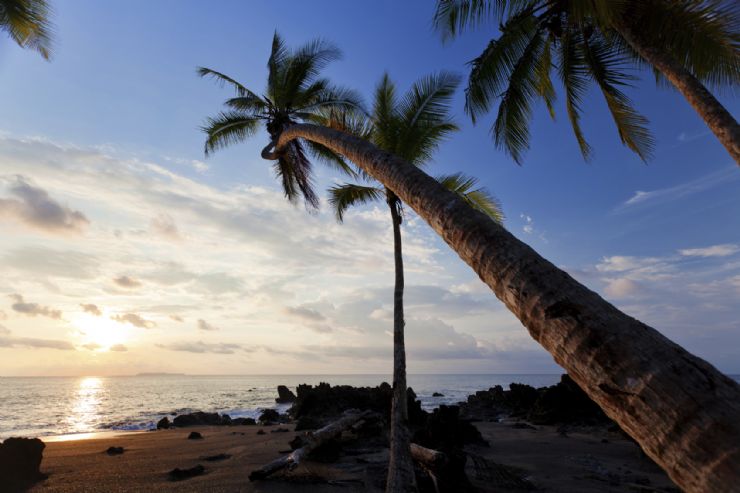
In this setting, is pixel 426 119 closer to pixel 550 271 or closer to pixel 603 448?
pixel 550 271

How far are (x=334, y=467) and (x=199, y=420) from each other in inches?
682

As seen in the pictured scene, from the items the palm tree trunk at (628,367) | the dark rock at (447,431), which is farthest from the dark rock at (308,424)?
the palm tree trunk at (628,367)

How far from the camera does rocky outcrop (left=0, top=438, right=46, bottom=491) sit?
26.4 feet

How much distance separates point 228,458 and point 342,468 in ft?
11.0

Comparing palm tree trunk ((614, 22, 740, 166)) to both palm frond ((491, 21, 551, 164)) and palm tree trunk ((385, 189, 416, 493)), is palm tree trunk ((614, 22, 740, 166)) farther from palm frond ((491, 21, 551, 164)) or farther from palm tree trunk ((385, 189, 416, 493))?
palm tree trunk ((385, 189, 416, 493))

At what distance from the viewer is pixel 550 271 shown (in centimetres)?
259

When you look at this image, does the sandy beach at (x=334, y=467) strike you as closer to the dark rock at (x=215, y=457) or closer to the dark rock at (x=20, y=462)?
the dark rock at (x=215, y=457)

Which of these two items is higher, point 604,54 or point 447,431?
point 604,54

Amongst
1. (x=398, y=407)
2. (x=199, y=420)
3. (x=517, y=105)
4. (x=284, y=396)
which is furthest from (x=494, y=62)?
(x=284, y=396)

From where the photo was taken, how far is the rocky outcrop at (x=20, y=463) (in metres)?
8.04

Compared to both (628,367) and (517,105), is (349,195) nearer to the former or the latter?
(517,105)

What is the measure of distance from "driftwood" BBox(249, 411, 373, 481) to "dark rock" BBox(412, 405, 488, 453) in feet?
5.86

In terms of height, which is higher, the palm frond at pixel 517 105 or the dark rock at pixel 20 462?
the palm frond at pixel 517 105

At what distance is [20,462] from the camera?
27.6 ft
